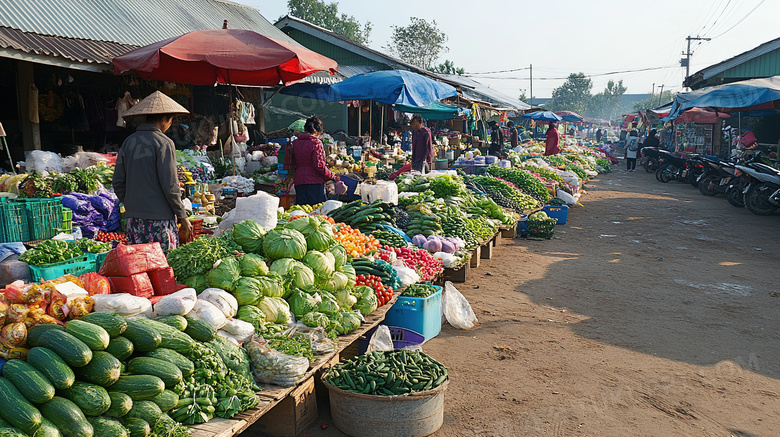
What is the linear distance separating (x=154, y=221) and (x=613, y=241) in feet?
27.6

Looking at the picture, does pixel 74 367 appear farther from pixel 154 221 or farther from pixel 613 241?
pixel 613 241

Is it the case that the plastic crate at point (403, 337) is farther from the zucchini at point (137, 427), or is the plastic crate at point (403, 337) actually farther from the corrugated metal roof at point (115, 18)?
the corrugated metal roof at point (115, 18)

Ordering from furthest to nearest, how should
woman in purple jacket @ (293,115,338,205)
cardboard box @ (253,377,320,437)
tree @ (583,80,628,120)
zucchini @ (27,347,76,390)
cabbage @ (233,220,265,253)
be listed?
tree @ (583,80,628,120) < woman in purple jacket @ (293,115,338,205) < cabbage @ (233,220,265,253) < cardboard box @ (253,377,320,437) < zucchini @ (27,347,76,390)

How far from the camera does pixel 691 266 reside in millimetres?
8734

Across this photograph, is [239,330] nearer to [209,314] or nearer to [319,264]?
[209,314]

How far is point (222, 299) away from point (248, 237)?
116cm

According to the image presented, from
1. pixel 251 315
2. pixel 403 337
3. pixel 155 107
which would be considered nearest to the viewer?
pixel 251 315

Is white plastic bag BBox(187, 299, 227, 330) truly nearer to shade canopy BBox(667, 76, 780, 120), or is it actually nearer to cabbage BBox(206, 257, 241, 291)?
cabbage BBox(206, 257, 241, 291)

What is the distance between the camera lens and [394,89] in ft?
33.5

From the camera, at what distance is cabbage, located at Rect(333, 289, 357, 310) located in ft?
16.1

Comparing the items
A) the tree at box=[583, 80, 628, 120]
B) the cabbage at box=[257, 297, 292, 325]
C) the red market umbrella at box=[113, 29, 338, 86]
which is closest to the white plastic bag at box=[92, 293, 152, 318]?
the cabbage at box=[257, 297, 292, 325]

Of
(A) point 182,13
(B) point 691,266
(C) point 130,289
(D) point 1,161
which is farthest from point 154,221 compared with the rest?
(A) point 182,13

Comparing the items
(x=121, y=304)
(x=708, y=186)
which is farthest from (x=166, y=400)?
(x=708, y=186)

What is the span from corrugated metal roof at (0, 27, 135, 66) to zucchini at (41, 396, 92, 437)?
6159 mm
